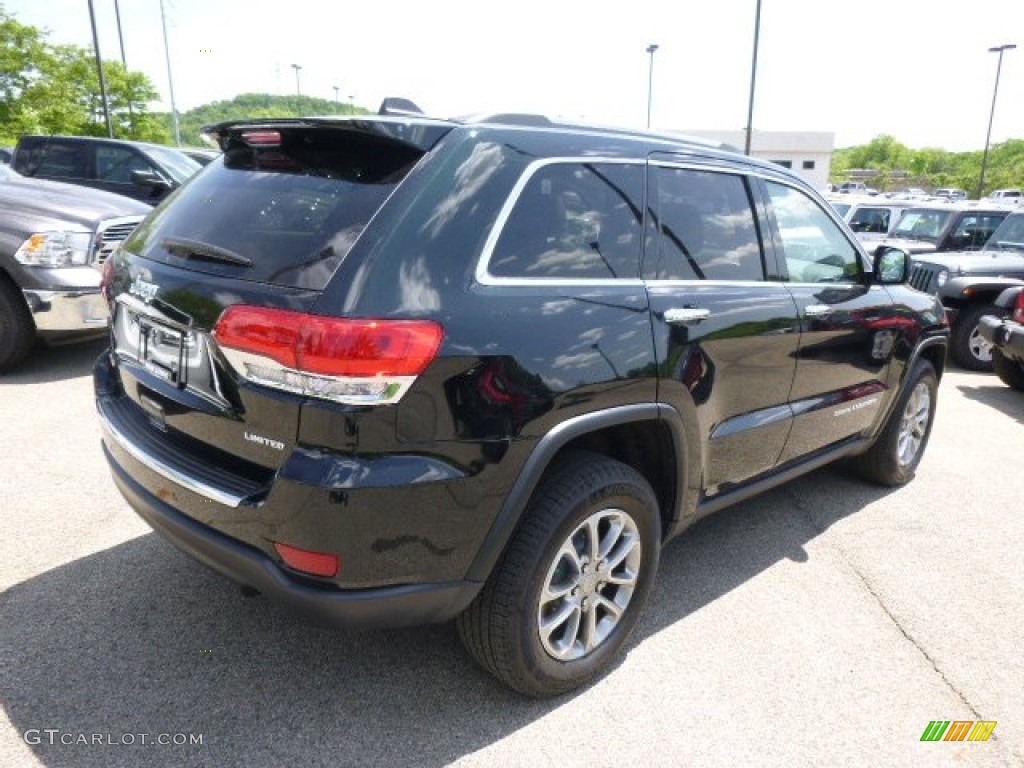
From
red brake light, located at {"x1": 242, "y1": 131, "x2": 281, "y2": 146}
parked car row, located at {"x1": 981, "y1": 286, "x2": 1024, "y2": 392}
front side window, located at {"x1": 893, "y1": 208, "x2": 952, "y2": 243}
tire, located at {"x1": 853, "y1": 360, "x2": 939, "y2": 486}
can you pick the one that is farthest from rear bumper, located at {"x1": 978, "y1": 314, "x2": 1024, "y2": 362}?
red brake light, located at {"x1": 242, "y1": 131, "x2": 281, "y2": 146}

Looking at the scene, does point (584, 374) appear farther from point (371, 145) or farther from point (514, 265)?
point (371, 145)

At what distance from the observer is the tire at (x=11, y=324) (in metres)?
5.65

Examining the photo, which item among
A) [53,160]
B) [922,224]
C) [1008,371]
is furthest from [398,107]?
[922,224]

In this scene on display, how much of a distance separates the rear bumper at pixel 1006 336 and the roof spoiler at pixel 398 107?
242 inches

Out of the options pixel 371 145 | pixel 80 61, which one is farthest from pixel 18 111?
pixel 371 145

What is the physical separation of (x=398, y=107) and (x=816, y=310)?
2.03m

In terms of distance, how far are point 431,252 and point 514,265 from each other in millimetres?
284

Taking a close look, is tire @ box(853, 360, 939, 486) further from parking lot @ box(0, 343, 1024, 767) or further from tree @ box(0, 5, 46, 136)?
tree @ box(0, 5, 46, 136)

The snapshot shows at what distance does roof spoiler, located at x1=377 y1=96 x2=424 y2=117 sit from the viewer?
245 cm

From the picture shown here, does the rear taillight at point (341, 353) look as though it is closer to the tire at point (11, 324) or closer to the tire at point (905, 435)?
the tire at point (905, 435)

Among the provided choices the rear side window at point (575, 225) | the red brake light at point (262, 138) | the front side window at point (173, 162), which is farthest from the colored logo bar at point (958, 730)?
the front side window at point (173, 162)

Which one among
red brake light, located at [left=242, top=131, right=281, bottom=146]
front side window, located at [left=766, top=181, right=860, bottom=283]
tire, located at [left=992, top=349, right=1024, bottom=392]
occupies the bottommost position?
tire, located at [left=992, top=349, right=1024, bottom=392]

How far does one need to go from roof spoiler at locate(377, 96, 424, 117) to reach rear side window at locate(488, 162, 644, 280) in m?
0.52

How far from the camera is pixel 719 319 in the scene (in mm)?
2799
